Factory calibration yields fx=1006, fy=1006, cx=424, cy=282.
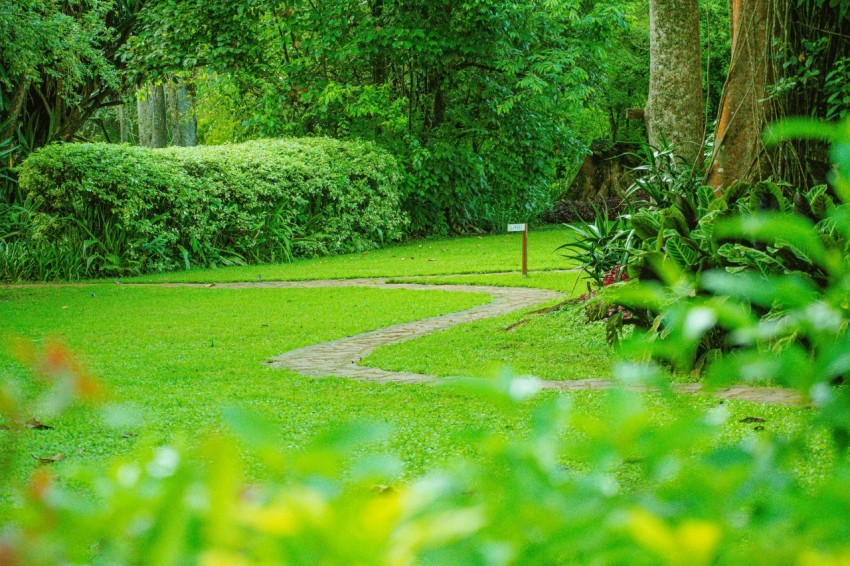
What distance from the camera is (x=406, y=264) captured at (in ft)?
53.6

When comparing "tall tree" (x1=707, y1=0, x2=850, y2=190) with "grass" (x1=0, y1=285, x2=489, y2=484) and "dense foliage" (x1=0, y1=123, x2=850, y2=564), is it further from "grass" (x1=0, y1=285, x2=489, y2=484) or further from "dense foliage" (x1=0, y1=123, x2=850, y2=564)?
"dense foliage" (x1=0, y1=123, x2=850, y2=564)

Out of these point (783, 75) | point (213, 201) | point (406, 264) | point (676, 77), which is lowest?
point (406, 264)

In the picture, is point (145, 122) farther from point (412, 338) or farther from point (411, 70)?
point (412, 338)

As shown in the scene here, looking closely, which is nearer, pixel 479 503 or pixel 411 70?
pixel 479 503

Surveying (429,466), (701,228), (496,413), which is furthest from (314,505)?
(701,228)

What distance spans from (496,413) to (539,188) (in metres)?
18.7

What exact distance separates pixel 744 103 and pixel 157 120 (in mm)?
22017

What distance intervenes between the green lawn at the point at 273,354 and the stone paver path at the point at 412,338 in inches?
7.8

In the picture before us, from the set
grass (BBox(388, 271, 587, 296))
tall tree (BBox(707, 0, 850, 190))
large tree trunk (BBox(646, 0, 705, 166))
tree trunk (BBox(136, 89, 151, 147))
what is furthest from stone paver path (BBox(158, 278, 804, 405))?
tree trunk (BBox(136, 89, 151, 147))

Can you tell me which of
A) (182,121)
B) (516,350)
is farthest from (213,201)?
(182,121)

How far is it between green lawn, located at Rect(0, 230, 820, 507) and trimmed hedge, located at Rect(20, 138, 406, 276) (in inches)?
65.9

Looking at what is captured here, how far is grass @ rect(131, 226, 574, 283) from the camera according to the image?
48.8 ft

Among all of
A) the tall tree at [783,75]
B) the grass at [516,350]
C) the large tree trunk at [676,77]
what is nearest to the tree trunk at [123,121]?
the large tree trunk at [676,77]

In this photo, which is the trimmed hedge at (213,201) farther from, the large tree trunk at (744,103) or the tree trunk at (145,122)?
the tree trunk at (145,122)
